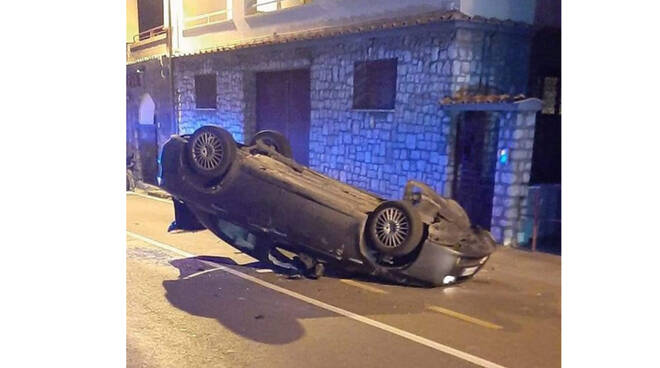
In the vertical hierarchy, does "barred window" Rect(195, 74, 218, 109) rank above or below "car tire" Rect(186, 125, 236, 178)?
above

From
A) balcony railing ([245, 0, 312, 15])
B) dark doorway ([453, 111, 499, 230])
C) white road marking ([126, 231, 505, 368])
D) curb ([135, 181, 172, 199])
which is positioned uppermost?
balcony railing ([245, 0, 312, 15])

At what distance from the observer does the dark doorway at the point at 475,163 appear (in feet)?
3.91

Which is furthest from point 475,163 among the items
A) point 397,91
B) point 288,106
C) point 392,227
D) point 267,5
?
point 267,5

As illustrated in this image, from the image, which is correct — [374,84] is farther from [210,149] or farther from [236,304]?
[236,304]

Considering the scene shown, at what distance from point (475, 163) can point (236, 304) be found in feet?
2.06

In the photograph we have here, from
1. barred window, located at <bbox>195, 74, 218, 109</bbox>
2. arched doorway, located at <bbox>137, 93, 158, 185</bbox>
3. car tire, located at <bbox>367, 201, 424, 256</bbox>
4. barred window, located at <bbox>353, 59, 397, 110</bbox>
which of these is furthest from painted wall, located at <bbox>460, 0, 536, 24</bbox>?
arched doorway, located at <bbox>137, 93, 158, 185</bbox>

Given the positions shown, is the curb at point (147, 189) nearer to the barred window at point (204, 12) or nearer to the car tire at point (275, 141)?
the car tire at point (275, 141)

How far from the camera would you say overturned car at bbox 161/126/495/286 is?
131cm

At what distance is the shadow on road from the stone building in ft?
0.89

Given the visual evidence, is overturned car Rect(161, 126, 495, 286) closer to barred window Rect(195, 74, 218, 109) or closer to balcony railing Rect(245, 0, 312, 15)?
barred window Rect(195, 74, 218, 109)
